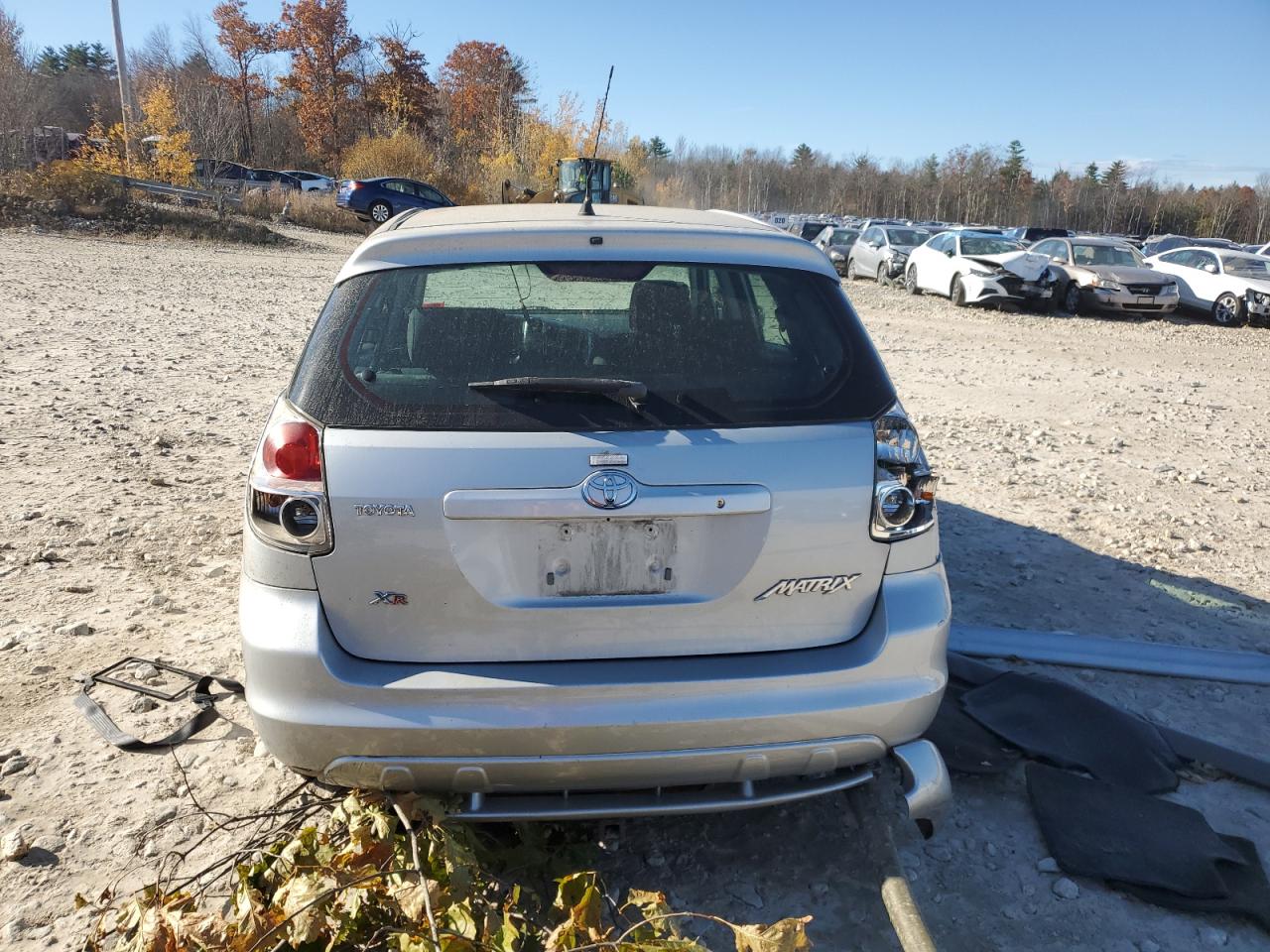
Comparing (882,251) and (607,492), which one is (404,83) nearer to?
(882,251)

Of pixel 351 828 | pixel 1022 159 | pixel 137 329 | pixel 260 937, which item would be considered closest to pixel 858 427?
pixel 351 828

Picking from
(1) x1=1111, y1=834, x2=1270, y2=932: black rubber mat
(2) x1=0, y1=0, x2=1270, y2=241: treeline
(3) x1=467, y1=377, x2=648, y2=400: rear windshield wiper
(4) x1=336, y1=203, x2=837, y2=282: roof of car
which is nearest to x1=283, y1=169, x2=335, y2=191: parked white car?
(2) x1=0, y1=0, x2=1270, y2=241: treeline

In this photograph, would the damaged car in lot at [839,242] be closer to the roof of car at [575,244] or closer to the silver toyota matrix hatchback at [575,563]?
the roof of car at [575,244]

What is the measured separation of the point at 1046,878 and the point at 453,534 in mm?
2042

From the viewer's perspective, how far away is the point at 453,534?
2312 millimetres

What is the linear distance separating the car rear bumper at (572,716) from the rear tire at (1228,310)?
66.2 feet

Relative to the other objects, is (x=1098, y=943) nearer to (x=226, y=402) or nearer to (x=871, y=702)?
(x=871, y=702)

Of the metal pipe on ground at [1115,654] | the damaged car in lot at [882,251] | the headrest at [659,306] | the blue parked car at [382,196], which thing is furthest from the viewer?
the blue parked car at [382,196]

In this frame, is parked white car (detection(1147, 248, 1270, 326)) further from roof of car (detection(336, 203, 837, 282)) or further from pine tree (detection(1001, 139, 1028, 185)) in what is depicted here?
pine tree (detection(1001, 139, 1028, 185))

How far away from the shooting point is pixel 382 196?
110ft

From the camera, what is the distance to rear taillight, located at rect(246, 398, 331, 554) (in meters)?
2.37

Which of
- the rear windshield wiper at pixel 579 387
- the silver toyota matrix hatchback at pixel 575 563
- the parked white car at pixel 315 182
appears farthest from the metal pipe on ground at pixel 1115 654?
the parked white car at pixel 315 182

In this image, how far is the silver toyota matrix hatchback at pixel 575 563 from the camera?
2322mm

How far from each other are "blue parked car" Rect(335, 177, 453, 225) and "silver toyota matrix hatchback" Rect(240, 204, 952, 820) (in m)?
32.3
